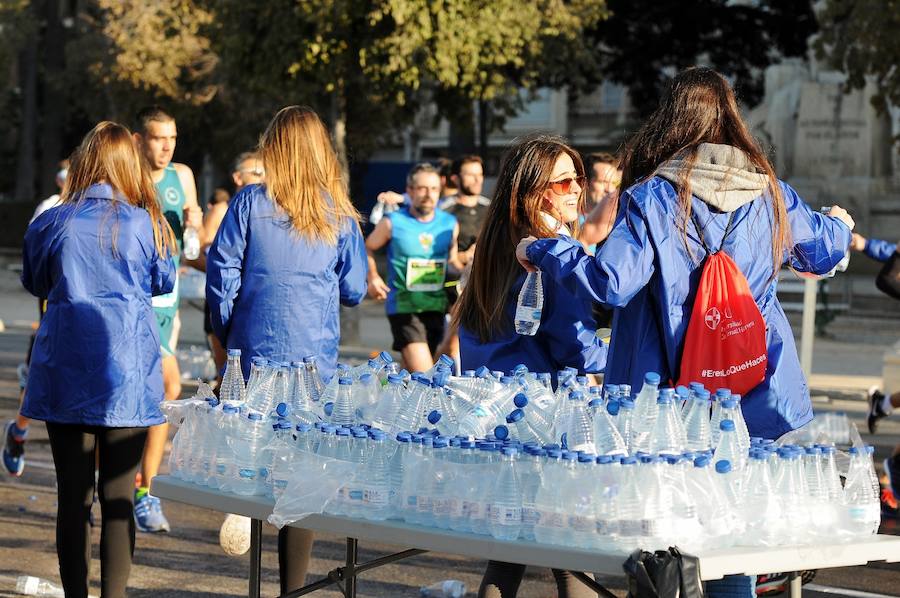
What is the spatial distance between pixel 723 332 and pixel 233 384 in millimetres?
1716

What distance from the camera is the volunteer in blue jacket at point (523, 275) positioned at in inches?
193

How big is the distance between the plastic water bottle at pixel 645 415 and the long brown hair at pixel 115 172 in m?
2.51

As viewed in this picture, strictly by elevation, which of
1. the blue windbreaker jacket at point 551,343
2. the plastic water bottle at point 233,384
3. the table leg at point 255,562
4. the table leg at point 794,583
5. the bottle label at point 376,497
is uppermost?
the blue windbreaker jacket at point 551,343

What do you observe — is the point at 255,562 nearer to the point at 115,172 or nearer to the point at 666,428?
the point at 666,428

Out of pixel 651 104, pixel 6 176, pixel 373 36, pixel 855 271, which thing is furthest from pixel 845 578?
pixel 6 176

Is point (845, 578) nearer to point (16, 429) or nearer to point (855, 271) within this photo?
point (16, 429)

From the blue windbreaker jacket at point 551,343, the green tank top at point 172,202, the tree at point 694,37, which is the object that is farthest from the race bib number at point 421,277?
the tree at point 694,37

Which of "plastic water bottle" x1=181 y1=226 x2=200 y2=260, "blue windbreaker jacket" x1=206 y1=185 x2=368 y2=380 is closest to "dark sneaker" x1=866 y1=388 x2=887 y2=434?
"plastic water bottle" x1=181 y1=226 x2=200 y2=260

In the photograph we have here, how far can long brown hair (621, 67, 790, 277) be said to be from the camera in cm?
436

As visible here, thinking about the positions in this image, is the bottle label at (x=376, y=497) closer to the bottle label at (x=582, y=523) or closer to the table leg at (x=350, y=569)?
the bottle label at (x=582, y=523)

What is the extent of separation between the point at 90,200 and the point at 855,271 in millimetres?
22425

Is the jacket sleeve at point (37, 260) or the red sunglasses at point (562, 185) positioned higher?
the red sunglasses at point (562, 185)

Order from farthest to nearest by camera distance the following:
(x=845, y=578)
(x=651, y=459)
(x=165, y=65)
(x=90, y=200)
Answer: (x=165, y=65)
(x=845, y=578)
(x=90, y=200)
(x=651, y=459)

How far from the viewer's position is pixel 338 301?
6086 millimetres
